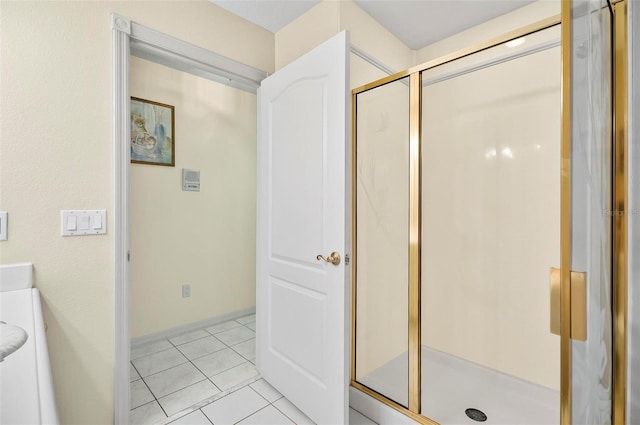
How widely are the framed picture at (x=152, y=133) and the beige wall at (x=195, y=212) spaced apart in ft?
0.20

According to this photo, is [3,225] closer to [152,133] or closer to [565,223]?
[152,133]

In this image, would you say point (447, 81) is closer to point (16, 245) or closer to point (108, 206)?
point (108, 206)

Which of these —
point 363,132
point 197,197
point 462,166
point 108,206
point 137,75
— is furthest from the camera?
point 197,197

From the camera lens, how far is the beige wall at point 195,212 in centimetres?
263

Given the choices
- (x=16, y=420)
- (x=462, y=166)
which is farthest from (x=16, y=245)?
(x=462, y=166)

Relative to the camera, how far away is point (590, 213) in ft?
1.93

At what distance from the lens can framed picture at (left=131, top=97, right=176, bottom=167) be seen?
100 inches

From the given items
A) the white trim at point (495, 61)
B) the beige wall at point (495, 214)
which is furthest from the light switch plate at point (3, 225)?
the beige wall at point (495, 214)

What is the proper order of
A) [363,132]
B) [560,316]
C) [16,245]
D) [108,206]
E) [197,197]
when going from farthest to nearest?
[197,197] → [363,132] → [108,206] → [16,245] → [560,316]

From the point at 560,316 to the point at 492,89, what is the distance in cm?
193

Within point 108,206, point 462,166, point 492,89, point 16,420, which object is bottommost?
point 16,420

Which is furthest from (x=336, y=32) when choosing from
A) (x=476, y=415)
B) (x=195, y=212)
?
(x=476, y=415)

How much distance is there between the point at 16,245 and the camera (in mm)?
1308

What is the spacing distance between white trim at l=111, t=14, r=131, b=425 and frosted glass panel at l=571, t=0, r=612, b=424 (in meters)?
1.78
